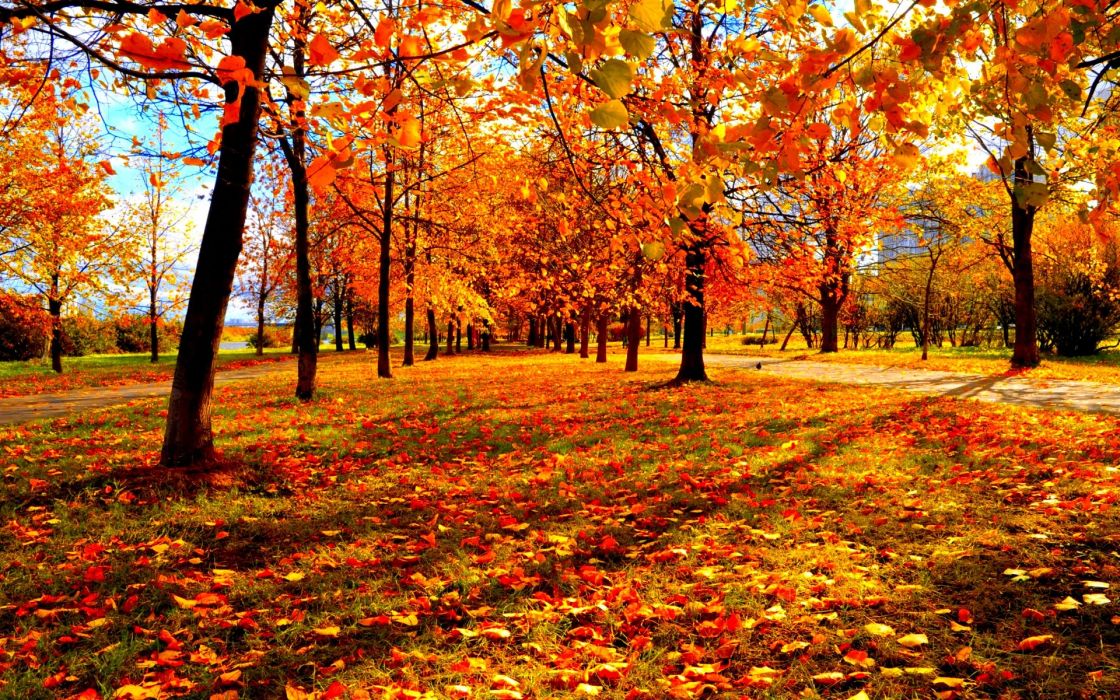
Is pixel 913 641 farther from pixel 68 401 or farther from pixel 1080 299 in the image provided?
pixel 1080 299

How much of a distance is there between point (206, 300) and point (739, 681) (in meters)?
5.69

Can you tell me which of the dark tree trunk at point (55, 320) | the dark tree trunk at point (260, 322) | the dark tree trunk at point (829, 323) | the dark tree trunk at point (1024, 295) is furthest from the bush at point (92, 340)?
the dark tree trunk at point (1024, 295)

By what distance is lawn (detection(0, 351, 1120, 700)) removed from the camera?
2.71 metres

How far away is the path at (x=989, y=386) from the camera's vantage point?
9.87 m

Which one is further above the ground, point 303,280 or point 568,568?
point 303,280

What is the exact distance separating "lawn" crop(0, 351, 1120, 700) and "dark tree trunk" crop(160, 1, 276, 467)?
0.53 metres

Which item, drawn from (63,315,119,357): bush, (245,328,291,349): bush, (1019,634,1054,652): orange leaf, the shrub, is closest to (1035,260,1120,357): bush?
the shrub

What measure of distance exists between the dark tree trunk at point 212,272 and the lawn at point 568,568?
531 millimetres

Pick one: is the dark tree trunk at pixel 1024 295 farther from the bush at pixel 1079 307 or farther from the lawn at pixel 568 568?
the lawn at pixel 568 568

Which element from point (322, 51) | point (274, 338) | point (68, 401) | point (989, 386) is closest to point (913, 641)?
point (322, 51)

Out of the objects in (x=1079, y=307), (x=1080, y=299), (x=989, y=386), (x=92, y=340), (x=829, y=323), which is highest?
(x=1080, y=299)

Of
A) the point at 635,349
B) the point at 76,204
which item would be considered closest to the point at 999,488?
the point at 635,349

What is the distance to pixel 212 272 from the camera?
5.63 metres

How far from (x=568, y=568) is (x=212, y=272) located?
4.53m
